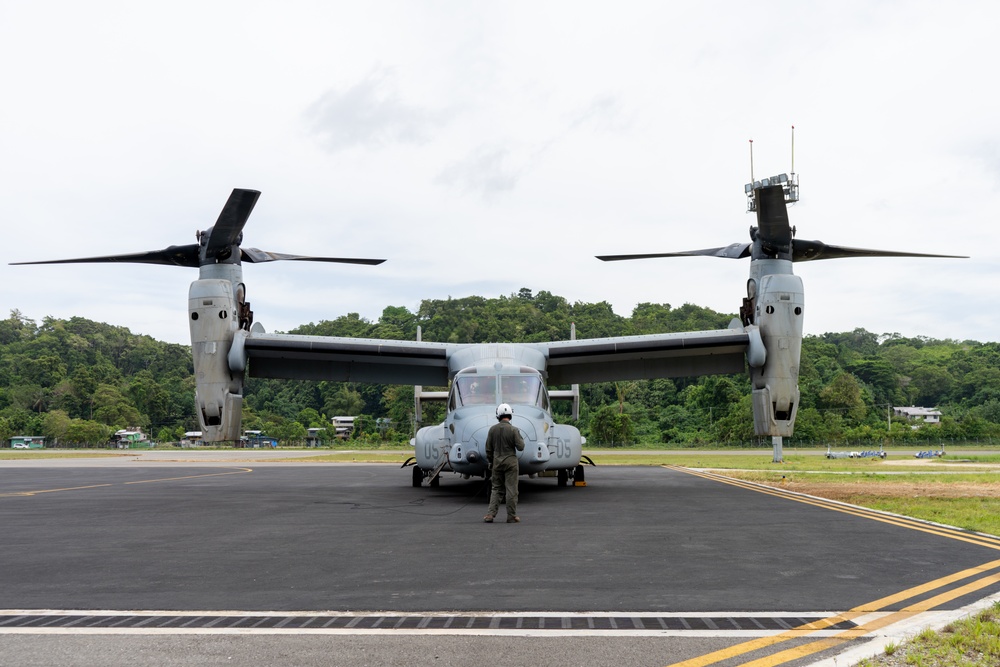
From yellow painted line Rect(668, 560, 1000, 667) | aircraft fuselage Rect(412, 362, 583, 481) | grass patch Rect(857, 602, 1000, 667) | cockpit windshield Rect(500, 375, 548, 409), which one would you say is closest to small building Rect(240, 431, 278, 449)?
aircraft fuselage Rect(412, 362, 583, 481)

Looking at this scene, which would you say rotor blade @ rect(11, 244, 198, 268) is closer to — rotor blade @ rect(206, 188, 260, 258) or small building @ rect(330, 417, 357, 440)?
rotor blade @ rect(206, 188, 260, 258)

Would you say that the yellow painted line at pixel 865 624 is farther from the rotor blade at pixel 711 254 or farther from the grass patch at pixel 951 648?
the rotor blade at pixel 711 254

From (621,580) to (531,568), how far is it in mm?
948

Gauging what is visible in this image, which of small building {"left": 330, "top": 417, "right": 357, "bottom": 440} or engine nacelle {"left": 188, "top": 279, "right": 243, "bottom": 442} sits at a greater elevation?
engine nacelle {"left": 188, "top": 279, "right": 243, "bottom": 442}

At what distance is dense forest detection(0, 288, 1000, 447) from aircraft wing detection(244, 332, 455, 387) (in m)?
46.5

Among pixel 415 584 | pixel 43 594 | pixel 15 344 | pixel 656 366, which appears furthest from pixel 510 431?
pixel 15 344

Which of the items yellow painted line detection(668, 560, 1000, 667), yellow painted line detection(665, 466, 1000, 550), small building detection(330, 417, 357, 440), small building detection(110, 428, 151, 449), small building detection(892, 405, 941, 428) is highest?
small building detection(892, 405, 941, 428)

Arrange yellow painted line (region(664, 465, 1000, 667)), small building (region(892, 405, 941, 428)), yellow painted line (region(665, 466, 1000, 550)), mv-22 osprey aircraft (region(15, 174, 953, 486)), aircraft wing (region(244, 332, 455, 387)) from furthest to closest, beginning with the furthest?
1. small building (region(892, 405, 941, 428))
2. aircraft wing (region(244, 332, 455, 387))
3. mv-22 osprey aircraft (region(15, 174, 953, 486))
4. yellow painted line (region(665, 466, 1000, 550))
5. yellow painted line (region(664, 465, 1000, 667))

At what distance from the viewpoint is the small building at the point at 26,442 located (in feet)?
259

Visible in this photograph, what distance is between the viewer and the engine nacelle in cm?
1789

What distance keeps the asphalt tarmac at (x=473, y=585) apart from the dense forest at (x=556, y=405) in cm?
5647

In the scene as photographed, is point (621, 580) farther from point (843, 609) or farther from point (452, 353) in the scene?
point (452, 353)

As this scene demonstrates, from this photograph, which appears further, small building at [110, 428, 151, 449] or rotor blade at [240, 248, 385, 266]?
small building at [110, 428, 151, 449]

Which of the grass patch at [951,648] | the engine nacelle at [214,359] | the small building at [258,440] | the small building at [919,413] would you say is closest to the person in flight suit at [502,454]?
the grass patch at [951,648]
